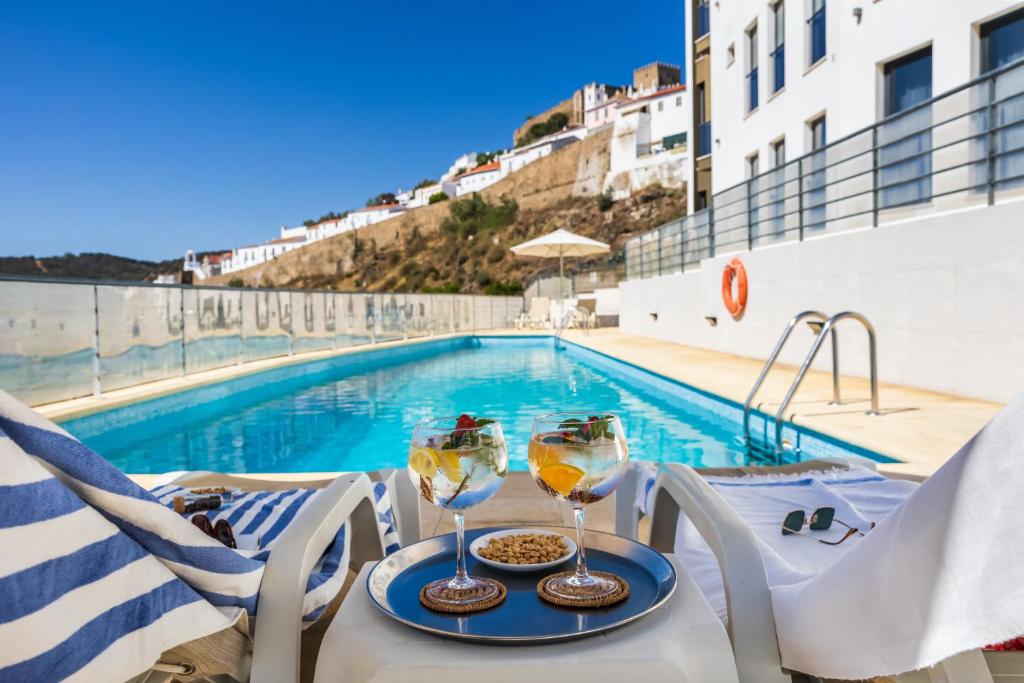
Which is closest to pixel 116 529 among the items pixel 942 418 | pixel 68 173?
pixel 942 418

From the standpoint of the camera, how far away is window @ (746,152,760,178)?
11.9m

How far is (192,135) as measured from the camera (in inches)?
2073

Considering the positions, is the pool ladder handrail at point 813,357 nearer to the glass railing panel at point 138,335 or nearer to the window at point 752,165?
the glass railing panel at point 138,335

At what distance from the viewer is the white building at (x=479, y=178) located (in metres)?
68.6

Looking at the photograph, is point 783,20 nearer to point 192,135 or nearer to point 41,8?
point 41,8

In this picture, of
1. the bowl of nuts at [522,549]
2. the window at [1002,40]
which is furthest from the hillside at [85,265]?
the bowl of nuts at [522,549]

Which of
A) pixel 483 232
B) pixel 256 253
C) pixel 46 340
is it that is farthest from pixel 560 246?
pixel 256 253

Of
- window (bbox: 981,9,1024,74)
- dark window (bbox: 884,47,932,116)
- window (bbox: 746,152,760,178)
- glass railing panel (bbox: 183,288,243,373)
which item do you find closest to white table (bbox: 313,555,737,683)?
window (bbox: 981,9,1024,74)

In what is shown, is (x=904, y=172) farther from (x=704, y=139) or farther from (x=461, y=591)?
(x=704, y=139)

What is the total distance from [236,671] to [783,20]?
12.2m

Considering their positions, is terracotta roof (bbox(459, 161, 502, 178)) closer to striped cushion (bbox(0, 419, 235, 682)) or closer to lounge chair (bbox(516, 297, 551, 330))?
lounge chair (bbox(516, 297, 551, 330))

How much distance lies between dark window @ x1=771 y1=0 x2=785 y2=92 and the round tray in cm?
1129

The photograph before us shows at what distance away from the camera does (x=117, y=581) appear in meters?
0.84

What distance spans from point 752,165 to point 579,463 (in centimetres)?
1252
